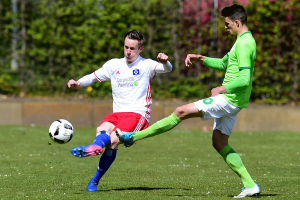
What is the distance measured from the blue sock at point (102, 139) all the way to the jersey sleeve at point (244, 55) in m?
1.73

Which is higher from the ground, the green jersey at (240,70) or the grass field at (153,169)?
the green jersey at (240,70)

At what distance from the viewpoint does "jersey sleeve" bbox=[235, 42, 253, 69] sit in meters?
5.62

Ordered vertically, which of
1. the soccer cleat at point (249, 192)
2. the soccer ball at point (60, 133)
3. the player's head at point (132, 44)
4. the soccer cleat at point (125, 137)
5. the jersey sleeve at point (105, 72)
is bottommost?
the soccer cleat at point (249, 192)

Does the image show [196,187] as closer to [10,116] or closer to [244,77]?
[244,77]

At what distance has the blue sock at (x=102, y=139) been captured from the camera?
5887 mm

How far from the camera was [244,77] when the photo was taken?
5590 millimetres

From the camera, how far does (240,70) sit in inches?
223

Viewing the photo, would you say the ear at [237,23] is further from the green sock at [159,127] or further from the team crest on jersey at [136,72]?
the team crest on jersey at [136,72]

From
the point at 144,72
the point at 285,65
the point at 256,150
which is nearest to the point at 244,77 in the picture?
the point at 144,72

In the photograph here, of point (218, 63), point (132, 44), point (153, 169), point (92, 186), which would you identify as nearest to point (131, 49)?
point (132, 44)

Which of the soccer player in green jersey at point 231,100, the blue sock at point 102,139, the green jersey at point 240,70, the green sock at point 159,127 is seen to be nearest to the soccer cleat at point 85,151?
the blue sock at point 102,139

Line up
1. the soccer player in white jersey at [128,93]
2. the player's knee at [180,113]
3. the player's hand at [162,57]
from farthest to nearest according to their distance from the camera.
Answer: the soccer player in white jersey at [128,93] < the player's hand at [162,57] < the player's knee at [180,113]

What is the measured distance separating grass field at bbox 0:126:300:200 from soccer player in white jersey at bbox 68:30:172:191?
22.2 inches

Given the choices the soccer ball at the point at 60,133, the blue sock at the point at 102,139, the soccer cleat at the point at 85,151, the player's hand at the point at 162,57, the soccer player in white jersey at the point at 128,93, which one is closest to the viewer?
the soccer cleat at the point at 85,151
